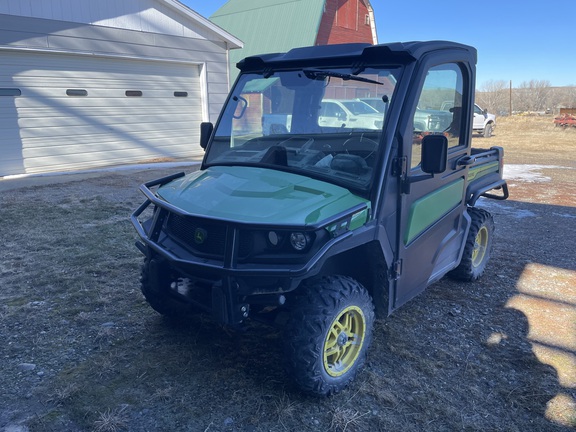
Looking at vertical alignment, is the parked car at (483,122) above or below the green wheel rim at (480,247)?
above

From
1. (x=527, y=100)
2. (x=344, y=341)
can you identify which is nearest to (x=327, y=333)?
(x=344, y=341)

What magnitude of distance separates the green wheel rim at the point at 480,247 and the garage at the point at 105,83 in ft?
30.9

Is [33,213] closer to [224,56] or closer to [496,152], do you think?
[496,152]

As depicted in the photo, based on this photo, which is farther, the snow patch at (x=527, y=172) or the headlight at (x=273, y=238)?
the snow patch at (x=527, y=172)

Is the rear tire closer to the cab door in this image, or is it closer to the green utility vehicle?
the cab door

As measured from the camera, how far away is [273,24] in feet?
80.0

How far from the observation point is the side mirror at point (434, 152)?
9.71 ft

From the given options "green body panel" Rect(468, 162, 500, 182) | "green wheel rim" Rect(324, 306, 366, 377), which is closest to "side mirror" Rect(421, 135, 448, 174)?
"green wheel rim" Rect(324, 306, 366, 377)

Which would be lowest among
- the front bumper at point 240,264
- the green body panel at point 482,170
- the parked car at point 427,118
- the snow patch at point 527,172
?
the snow patch at point 527,172

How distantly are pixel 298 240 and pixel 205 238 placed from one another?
21.7 inches

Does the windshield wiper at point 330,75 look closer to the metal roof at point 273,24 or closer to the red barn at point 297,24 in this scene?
the metal roof at point 273,24

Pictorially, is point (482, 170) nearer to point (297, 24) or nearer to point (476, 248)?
point (476, 248)

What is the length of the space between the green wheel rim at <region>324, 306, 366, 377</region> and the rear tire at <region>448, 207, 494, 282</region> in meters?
1.98

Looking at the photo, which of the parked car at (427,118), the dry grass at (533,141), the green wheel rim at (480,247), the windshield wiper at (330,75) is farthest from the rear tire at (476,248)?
the dry grass at (533,141)
